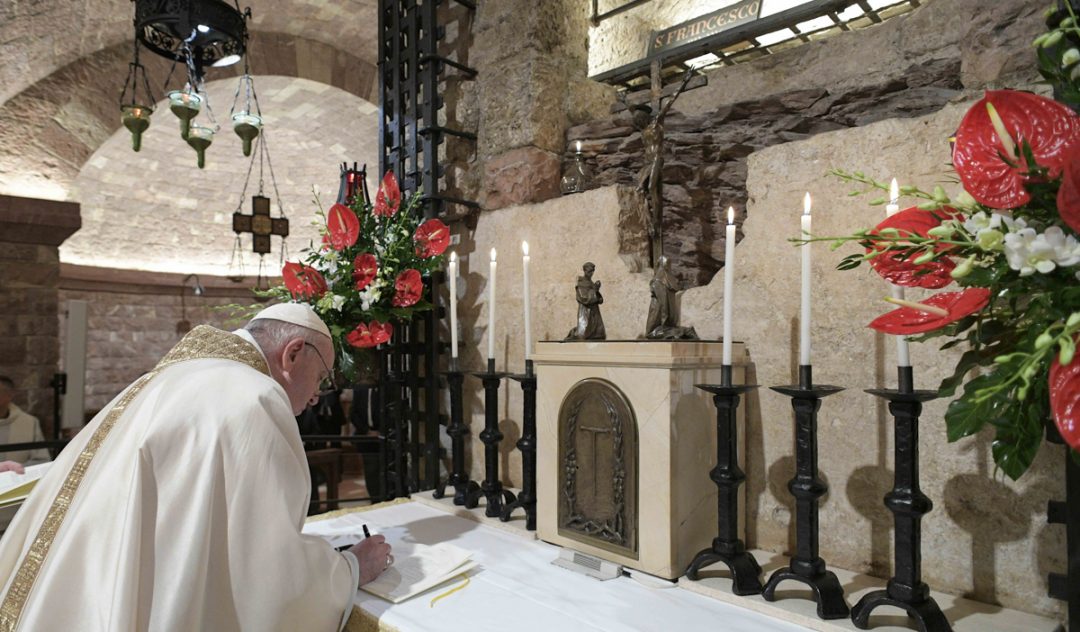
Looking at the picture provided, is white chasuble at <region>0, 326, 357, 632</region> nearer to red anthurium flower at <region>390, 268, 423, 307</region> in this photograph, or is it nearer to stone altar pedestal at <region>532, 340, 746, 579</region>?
stone altar pedestal at <region>532, 340, 746, 579</region>

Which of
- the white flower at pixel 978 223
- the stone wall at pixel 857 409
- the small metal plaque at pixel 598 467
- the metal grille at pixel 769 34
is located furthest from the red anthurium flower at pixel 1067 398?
the metal grille at pixel 769 34

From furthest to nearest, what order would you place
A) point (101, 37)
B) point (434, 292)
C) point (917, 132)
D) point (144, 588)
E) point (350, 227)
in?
point (101, 37), point (434, 292), point (350, 227), point (917, 132), point (144, 588)

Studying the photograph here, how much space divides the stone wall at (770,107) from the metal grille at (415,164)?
2.37ft

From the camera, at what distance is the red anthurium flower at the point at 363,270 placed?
8.23ft

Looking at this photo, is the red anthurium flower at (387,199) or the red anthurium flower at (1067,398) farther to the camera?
the red anthurium flower at (387,199)

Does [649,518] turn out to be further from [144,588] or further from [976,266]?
[144,588]

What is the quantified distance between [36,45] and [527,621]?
5.99 m

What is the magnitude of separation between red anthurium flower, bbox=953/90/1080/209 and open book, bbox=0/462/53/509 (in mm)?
2406

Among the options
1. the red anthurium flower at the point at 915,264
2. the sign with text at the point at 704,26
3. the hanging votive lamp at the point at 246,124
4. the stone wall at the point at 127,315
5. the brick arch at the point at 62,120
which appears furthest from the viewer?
the stone wall at the point at 127,315

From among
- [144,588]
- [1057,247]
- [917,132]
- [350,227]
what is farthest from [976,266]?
[350,227]

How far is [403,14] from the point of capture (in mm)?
3404

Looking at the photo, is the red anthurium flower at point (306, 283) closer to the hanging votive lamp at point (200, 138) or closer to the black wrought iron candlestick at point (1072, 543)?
the black wrought iron candlestick at point (1072, 543)

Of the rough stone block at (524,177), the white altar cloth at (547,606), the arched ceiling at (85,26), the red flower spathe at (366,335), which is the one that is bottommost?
the white altar cloth at (547,606)

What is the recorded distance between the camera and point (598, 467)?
198cm
